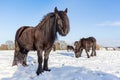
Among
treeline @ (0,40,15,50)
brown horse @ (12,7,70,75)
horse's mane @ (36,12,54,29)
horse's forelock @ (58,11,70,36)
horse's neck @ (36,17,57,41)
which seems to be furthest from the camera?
treeline @ (0,40,15,50)

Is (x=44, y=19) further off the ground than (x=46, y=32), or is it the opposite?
(x=44, y=19)

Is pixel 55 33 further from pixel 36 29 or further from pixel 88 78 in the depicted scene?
pixel 88 78

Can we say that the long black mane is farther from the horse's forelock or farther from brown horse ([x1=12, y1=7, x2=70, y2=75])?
the horse's forelock

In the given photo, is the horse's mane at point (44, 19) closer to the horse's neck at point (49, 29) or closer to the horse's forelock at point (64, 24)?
the horse's neck at point (49, 29)

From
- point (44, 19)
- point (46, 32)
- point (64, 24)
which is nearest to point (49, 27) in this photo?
point (46, 32)

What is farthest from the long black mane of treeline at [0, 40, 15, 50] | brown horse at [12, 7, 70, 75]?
treeline at [0, 40, 15, 50]

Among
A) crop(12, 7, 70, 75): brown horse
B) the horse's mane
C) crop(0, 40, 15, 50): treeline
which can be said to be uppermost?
crop(0, 40, 15, 50): treeline

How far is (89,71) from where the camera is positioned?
987 cm

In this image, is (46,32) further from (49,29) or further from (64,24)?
(64,24)

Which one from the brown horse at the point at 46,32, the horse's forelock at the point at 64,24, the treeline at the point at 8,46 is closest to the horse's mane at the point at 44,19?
the brown horse at the point at 46,32

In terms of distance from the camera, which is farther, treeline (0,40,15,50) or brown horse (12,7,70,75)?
treeline (0,40,15,50)

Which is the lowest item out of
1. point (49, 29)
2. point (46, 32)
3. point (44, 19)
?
point (46, 32)

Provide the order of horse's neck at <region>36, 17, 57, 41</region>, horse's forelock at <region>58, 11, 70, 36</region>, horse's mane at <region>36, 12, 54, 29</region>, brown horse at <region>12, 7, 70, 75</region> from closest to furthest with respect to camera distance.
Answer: horse's forelock at <region>58, 11, 70, 36</region>, brown horse at <region>12, 7, 70, 75</region>, horse's neck at <region>36, 17, 57, 41</region>, horse's mane at <region>36, 12, 54, 29</region>

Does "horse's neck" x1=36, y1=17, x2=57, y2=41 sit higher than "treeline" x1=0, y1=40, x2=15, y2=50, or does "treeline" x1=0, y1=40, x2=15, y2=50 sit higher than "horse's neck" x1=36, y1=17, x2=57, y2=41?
"treeline" x1=0, y1=40, x2=15, y2=50
